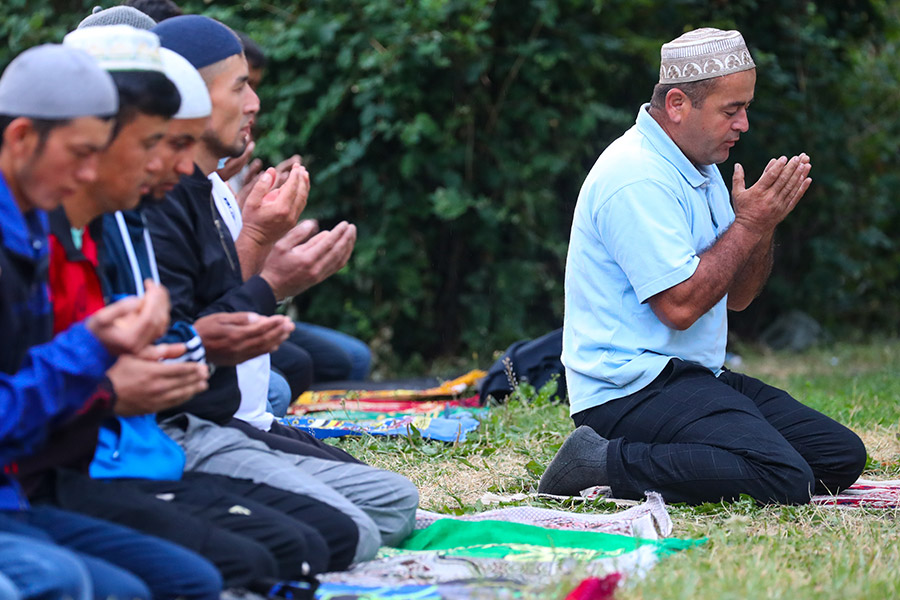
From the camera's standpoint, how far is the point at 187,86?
2.87 meters

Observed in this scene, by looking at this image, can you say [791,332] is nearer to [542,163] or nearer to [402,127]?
[542,163]

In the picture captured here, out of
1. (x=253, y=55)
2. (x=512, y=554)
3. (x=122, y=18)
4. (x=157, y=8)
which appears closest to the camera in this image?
(x=512, y=554)

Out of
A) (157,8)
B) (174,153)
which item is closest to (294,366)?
(157,8)

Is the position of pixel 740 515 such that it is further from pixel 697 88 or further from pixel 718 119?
pixel 697 88

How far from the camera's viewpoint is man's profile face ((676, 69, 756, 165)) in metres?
4.14

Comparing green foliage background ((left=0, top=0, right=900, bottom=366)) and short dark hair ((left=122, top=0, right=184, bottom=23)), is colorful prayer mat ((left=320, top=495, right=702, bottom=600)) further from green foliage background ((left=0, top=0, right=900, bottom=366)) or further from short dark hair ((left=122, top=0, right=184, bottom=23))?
green foliage background ((left=0, top=0, right=900, bottom=366))

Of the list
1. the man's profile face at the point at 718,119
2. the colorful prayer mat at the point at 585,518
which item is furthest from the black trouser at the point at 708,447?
the man's profile face at the point at 718,119

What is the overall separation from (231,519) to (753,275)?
8.11 ft

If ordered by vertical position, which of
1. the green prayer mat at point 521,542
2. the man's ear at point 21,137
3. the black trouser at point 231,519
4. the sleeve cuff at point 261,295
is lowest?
the green prayer mat at point 521,542

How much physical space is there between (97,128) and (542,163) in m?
5.52

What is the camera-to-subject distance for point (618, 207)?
398cm

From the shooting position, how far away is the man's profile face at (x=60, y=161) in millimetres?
2441

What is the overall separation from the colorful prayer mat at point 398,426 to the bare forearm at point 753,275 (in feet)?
4.48

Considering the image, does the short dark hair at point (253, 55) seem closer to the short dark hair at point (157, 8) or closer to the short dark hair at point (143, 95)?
the short dark hair at point (157, 8)
